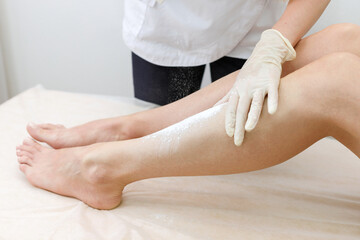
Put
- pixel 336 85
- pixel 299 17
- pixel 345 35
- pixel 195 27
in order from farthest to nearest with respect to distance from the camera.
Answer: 1. pixel 195 27
2. pixel 299 17
3. pixel 345 35
4. pixel 336 85

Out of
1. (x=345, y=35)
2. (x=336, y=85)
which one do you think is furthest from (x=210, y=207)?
(x=345, y=35)

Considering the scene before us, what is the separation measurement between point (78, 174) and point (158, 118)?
0.31 meters

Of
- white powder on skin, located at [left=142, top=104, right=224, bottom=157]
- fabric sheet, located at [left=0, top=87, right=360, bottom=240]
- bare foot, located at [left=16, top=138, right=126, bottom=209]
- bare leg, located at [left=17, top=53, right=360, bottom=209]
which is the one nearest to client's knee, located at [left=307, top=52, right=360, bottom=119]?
bare leg, located at [left=17, top=53, right=360, bottom=209]

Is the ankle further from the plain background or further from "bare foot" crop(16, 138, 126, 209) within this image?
the plain background

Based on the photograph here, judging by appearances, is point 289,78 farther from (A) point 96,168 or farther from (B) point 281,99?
(A) point 96,168

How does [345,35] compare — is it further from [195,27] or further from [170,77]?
[170,77]

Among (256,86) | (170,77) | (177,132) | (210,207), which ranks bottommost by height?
(210,207)

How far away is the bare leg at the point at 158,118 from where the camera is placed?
3.84ft

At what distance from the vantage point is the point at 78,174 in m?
1.14

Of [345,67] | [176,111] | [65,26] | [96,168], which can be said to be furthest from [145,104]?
[345,67]

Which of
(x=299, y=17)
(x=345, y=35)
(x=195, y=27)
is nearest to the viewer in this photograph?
(x=345, y=35)

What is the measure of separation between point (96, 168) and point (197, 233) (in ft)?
1.01

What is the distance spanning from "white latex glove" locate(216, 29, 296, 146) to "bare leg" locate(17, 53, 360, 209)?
2 centimetres

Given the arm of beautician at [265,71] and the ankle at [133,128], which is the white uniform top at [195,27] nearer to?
the arm of beautician at [265,71]
